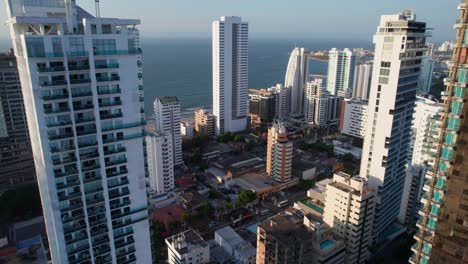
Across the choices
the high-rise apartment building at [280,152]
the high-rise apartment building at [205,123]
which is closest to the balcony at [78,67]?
the high-rise apartment building at [280,152]

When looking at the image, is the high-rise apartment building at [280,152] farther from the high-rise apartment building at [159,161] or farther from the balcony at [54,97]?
the balcony at [54,97]

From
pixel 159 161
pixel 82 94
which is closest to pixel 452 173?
pixel 82 94

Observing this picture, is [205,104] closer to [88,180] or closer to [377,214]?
[377,214]

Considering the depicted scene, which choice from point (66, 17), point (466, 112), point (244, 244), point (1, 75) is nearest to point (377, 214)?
point (244, 244)

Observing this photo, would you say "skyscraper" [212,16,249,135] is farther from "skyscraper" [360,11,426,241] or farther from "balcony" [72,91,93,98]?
"balcony" [72,91,93,98]

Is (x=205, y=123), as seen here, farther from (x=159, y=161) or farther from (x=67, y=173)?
(x=67, y=173)

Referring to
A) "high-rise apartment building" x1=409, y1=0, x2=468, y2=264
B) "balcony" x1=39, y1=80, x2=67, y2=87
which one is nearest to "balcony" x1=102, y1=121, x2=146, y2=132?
"balcony" x1=39, y1=80, x2=67, y2=87
